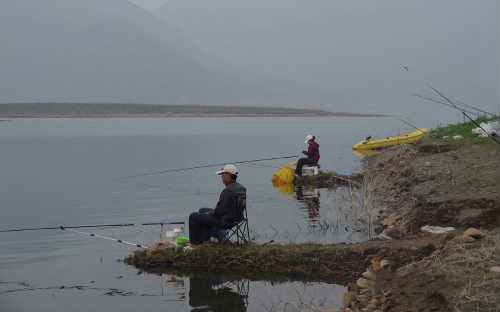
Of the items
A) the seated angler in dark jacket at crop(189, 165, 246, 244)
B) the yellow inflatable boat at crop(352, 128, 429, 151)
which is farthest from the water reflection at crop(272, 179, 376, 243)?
the yellow inflatable boat at crop(352, 128, 429, 151)

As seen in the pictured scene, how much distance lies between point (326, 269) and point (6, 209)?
1313cm

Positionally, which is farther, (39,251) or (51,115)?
(51,115)

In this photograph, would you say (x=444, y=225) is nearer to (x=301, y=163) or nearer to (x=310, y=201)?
(x=310, y=201)

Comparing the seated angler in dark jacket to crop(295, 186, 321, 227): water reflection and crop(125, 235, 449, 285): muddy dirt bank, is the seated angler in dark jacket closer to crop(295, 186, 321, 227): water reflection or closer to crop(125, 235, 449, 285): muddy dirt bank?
crop(125, 235, 449, 285): muddy dirt bank

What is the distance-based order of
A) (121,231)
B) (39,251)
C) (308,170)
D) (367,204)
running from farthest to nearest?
(308,170)
(121,231)
(39,251)
(367,204)

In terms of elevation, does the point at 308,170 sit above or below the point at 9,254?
above

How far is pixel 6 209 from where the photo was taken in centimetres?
2091

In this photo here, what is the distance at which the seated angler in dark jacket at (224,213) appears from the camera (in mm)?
11167

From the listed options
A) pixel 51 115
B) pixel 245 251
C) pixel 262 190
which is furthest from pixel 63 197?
pixel 51 115

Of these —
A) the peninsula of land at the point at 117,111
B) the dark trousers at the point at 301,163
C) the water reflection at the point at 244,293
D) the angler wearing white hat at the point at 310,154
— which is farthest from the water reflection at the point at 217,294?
the peninsula of land at the point at 117,111

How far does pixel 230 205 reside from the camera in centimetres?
1120

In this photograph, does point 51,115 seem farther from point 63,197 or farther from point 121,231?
point 121,231

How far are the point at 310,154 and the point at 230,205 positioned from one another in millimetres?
11896

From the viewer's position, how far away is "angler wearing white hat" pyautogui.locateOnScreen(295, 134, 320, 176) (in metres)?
22.7
